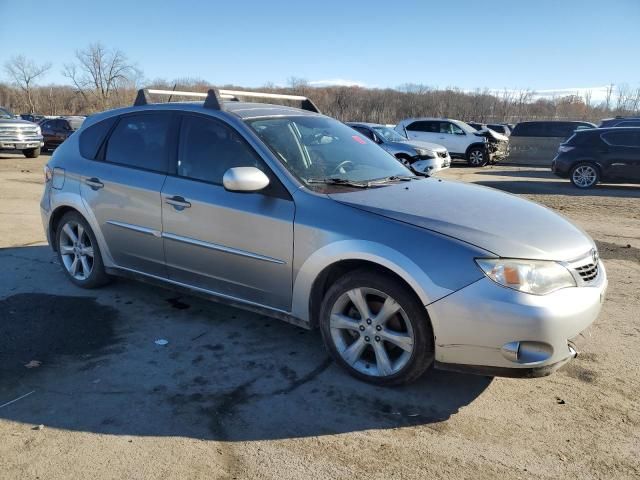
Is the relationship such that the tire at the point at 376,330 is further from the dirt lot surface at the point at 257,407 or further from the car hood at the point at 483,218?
the car hood at the point at 483,218

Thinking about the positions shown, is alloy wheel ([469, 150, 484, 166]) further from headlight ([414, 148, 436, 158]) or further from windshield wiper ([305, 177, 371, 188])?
windshield wiper ([305, 177, 371, 188])

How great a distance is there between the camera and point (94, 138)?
16.2 ft

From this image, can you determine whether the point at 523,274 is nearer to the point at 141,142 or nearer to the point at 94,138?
the point at 141,142

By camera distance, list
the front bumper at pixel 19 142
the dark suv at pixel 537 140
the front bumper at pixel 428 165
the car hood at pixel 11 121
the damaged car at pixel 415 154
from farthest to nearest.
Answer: the dark suv at pixel 537 140
the front bumper at pixel 19 142
the car hood at pixel 11 121
the damaged car at pixel 415 154
the front bumper at pixel 428 165

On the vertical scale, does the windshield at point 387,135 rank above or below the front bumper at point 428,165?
above

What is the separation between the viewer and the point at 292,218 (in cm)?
354

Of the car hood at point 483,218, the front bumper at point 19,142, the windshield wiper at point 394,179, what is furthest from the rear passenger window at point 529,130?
the car hood at point 483,218

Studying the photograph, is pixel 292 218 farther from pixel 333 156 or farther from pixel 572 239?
pixel 572 239

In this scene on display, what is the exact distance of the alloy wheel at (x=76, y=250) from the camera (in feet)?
16.5

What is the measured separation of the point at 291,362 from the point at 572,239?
2.04 m

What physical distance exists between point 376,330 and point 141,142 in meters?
2.67

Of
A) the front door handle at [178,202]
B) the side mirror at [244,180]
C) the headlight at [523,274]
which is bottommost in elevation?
the headlight at [523,274]

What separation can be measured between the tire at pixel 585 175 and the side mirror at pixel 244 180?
1302 cm

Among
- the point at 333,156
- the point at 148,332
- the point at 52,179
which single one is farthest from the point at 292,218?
the point at 52,179
